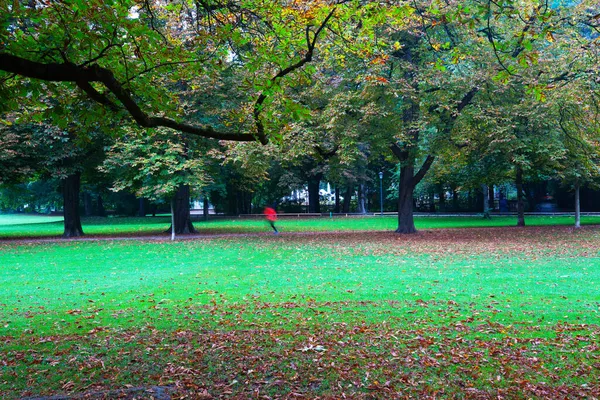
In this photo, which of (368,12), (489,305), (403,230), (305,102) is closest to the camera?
(368,12)

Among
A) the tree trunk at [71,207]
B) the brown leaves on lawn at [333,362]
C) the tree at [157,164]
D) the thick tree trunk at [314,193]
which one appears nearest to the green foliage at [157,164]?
the tree at [157,164]

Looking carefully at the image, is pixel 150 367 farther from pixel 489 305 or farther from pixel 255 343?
pixel 489 305

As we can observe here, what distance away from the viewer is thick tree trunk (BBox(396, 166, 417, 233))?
25734mm

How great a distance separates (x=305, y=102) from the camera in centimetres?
2316

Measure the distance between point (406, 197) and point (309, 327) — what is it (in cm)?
1988

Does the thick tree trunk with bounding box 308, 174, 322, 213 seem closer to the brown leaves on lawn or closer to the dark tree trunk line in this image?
the dark tree trunk line

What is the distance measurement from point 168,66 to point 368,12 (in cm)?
291

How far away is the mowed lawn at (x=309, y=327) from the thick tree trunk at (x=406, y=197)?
34.1 feet

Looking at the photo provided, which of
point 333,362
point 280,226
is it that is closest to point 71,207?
point 280,226

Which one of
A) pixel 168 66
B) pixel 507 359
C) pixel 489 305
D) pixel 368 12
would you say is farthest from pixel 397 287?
pixel 168 66

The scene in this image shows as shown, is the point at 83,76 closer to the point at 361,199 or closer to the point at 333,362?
the point at 333,362

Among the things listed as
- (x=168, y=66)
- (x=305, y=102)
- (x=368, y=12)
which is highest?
(x=305, y=102)

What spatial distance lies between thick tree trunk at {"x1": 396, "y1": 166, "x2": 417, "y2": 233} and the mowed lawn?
10382 millimetres

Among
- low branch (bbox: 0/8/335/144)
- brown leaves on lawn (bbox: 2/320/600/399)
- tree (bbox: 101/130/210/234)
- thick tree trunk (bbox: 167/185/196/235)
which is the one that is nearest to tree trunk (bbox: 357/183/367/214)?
thick tree trunk (bbox: 167/185/196/235)
